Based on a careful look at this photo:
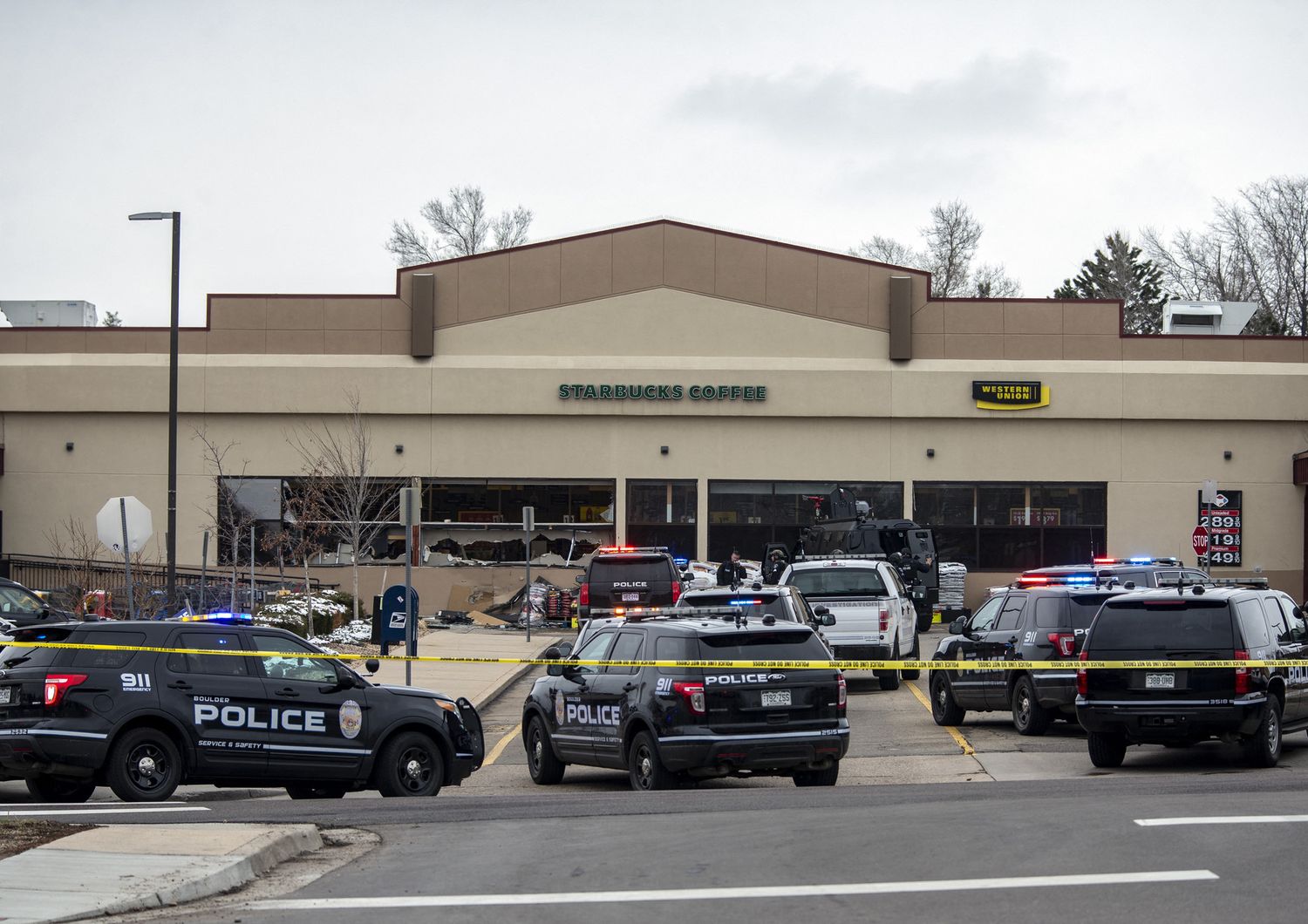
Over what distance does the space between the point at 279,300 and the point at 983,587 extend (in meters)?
22.4

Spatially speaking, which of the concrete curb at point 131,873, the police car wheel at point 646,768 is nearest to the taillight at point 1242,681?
the police car wheel at point 646,768

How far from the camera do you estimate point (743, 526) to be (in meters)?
46.9

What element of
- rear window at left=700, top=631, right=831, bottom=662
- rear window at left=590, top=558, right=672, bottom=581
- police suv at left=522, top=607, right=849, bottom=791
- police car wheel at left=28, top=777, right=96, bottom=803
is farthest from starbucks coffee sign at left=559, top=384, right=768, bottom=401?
police car wheel at left=28, top=777, right=96, bottom=803

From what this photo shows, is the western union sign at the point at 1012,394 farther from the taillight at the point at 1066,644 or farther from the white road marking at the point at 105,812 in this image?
the white road marking at the point at 105,812

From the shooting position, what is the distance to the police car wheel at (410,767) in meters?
14.1

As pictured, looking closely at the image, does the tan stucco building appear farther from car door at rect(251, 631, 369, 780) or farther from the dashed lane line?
car door at rect(251, 631, 369, 780)

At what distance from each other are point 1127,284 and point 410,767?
253 feet

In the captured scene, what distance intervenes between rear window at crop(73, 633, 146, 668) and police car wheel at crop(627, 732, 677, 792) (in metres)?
4.34

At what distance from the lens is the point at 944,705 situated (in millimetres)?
19969

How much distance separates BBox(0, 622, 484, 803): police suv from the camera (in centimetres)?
1305

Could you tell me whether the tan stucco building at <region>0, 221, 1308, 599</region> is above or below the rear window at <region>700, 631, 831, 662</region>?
above

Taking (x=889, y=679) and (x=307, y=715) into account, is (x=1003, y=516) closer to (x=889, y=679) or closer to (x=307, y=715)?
(x=889, y=679)

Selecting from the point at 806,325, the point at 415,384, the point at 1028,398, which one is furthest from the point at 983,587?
the point at 415,384

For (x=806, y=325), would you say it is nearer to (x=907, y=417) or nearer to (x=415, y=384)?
(x=907, y=417)
